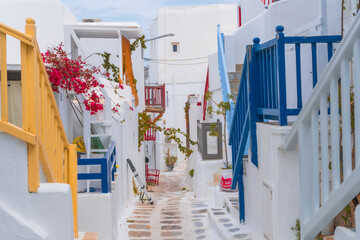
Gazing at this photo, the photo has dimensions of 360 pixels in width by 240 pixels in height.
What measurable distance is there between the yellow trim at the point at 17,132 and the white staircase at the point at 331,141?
2.01 meters

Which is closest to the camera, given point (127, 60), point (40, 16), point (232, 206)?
point (232, 206)

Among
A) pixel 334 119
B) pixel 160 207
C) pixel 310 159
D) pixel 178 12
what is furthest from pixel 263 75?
pixel 178 12

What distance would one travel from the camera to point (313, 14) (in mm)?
6840

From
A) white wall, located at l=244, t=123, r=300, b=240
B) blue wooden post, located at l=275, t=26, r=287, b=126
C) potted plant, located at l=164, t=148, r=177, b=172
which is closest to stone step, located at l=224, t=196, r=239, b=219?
white wall, located at l=244, t=123, r=300, b=240

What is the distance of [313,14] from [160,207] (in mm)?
5601

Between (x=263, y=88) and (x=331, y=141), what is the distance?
6.32ft

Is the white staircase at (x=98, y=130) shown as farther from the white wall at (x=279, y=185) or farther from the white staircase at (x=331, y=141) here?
the white staircase at (x=331, y=141)

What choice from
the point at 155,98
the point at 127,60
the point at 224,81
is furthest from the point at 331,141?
the point at 155,98

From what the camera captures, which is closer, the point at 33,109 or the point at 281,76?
the point at 33,109

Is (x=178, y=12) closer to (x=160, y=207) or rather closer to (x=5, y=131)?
(x=160, y=207)

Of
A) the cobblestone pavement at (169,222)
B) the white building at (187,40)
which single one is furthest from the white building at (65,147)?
the white building at (187,40)

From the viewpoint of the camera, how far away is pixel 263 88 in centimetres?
496

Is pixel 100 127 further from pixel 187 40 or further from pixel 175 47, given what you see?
pixel 187 40

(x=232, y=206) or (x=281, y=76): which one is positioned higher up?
(x=281, y=76)
